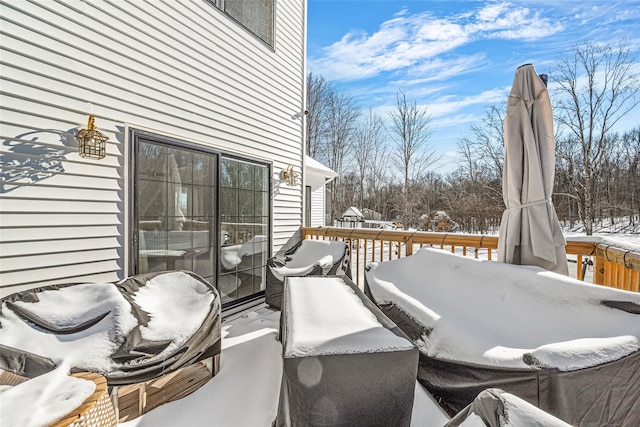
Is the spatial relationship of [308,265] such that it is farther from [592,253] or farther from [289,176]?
[592,253]

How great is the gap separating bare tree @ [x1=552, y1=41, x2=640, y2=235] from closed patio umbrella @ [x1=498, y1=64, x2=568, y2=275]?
36.0ft

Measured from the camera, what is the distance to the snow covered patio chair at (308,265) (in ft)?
11.7

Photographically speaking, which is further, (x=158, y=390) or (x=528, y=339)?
(x=158, y=390)

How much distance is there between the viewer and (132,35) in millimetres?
2871

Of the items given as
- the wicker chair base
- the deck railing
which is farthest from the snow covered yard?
the deck railing

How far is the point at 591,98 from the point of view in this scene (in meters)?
10.6

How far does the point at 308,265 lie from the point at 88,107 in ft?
8.91

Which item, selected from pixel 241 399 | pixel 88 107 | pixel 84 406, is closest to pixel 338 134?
pixel 88 107

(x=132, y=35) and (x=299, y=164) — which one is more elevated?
(x=132, y=35)

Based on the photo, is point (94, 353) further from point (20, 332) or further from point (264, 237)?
point (264, 237)

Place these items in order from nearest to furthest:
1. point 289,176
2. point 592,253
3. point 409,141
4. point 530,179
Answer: point 530,179
point 592,253
point 289,176
point 409,141

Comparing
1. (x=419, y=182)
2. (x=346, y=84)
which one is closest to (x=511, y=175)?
(x=419, y=182)

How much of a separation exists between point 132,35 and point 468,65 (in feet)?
35.3

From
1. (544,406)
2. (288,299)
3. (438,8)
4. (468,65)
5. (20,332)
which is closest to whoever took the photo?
(544,406)
